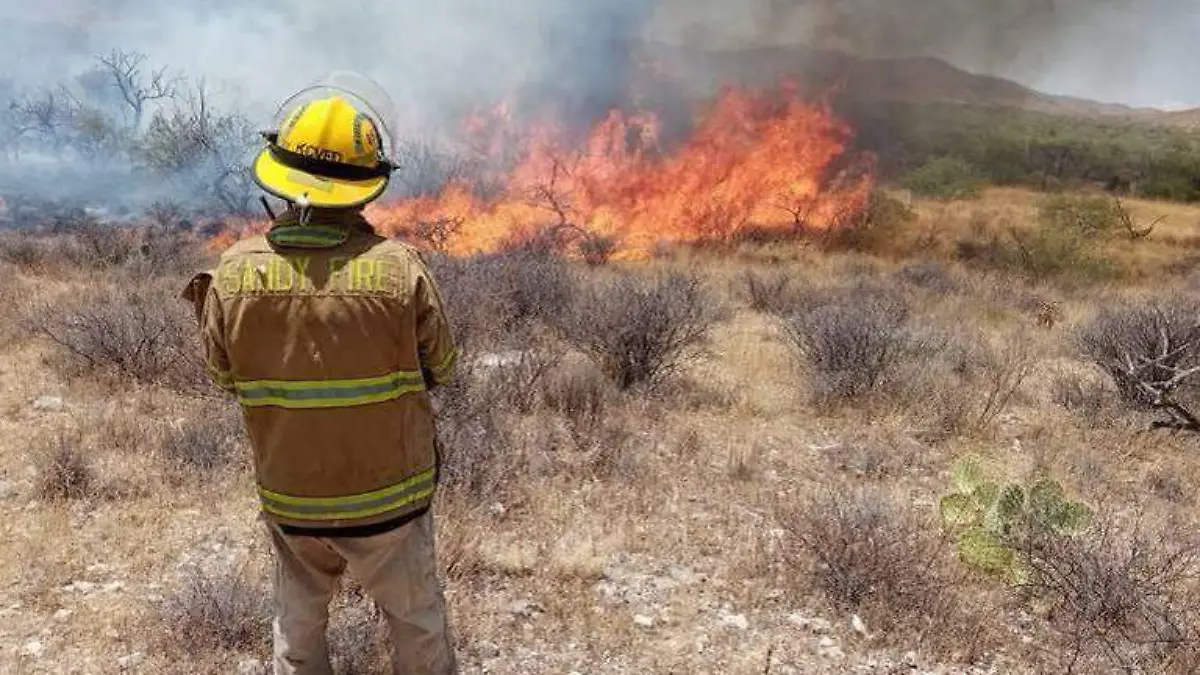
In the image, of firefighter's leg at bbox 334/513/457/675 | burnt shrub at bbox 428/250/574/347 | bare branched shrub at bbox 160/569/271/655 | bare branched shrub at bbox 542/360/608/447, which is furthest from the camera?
burnt shrub at bbox 428/250/574/347

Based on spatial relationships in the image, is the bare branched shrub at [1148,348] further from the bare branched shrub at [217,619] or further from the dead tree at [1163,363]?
the bare branched shrub at [217,619]

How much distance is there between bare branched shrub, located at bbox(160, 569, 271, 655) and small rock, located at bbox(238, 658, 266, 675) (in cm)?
7

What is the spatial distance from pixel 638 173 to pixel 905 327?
10361 millimetres

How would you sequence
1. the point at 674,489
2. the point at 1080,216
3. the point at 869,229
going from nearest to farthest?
the point at 674,489
the point at 869,229
the point at 1080,216

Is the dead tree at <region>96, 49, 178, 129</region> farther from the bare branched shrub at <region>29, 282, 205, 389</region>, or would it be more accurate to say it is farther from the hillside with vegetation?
the bare branched shrub at <region>29, 282, 205, 389</region>

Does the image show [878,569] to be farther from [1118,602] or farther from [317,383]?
[317,383]

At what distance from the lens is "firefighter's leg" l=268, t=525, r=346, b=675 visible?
7.69ft

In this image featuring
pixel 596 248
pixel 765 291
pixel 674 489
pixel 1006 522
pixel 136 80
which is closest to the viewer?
pixel 1006 522

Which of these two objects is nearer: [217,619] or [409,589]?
[409,589]

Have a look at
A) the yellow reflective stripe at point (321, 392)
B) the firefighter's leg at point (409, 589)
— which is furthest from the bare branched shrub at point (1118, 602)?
the yellow reflective stripe at point (321, 392)

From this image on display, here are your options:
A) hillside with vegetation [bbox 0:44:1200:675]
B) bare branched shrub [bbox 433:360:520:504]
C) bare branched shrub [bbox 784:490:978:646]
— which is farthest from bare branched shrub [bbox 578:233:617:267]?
bare branched shrub [bbox 784:490:978:646]

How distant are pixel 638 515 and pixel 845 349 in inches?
118

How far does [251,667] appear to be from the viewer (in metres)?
3.09

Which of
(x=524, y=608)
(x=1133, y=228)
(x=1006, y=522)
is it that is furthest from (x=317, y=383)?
(x=1133, y=228)
